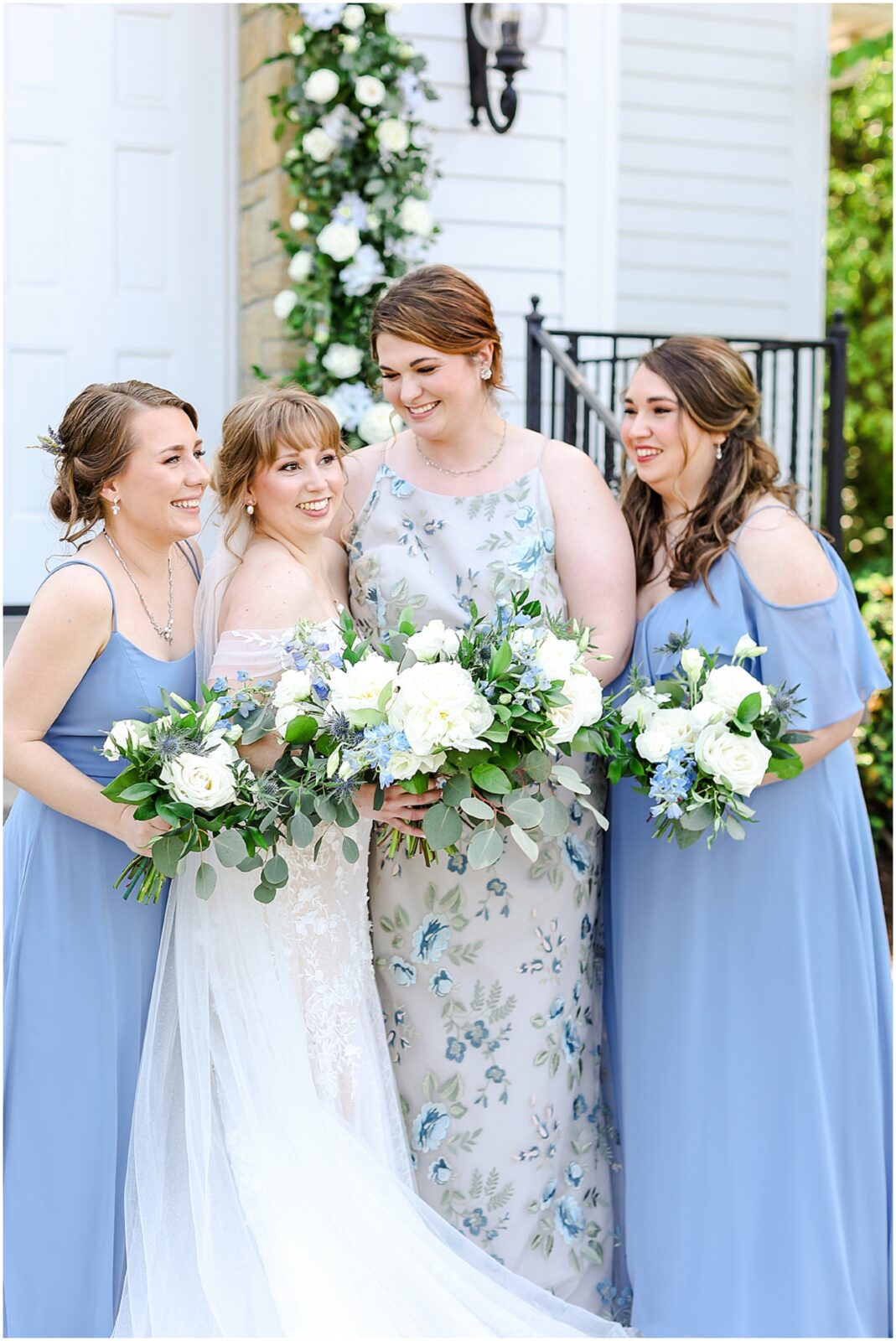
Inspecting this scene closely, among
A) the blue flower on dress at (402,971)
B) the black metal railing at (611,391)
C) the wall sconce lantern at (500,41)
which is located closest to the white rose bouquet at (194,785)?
the blue flower on dress at (402,971)

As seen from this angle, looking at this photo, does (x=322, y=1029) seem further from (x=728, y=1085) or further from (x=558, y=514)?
(x=558, y=514)

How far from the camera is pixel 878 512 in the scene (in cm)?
933

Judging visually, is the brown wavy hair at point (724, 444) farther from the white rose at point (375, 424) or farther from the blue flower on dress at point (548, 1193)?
the white rose at point (375, 424)

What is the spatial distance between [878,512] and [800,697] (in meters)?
7.14

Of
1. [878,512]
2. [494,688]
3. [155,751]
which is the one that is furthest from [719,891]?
[878,512]

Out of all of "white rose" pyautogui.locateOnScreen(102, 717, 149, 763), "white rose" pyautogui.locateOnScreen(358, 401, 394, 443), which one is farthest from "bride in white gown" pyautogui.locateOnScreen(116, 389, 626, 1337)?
"white rose" pyautogui.locateOnScreen(358, 401, 394, 443)

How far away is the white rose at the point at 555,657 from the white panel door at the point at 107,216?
9.43 ft

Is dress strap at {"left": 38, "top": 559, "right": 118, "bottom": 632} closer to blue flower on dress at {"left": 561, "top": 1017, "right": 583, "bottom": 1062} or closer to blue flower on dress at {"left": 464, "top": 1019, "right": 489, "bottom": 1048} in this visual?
blue flower on dress at {"left": 464, "top": 1019, "right": 489, "bottom": 1048}

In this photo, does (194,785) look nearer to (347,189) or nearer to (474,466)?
(474,466)

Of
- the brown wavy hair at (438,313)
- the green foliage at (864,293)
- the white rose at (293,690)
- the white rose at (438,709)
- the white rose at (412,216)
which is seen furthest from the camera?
the green foliage at (864,293)

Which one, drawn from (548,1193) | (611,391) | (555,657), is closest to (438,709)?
(555,657)

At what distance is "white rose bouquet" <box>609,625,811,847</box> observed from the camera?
2469mm

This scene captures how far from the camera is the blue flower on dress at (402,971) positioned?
112 inches

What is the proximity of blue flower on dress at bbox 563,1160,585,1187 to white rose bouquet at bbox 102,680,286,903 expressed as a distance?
3.63 feet
